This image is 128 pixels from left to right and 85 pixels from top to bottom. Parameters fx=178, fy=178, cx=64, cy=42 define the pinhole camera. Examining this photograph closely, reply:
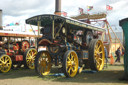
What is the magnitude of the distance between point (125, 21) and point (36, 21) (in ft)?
12.3

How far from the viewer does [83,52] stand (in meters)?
8.09

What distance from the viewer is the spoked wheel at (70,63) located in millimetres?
6693

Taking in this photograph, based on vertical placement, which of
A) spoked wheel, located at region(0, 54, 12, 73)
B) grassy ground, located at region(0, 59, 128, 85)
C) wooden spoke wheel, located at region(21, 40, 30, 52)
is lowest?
grassy ground, located at region(0, 59, 128, 85)

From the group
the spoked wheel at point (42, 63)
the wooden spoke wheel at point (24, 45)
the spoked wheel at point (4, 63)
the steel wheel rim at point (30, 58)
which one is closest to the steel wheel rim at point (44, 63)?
the spoked wheel at point (42, 63)

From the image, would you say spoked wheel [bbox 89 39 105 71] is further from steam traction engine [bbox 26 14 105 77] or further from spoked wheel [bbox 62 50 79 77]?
spoked wheel [bbox 62 50 79 77]

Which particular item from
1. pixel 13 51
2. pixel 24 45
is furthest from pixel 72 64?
pixel 24 45

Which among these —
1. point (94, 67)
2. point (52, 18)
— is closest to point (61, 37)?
point (52, 18)

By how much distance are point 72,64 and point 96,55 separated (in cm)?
201

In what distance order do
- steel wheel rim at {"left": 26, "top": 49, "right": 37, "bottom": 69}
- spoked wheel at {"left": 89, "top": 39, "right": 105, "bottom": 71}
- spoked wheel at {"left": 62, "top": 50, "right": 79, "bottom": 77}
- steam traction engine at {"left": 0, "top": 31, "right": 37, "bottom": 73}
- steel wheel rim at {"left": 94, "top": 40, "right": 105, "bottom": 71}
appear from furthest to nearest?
1. steel wheel rim at {"left": 26, "top": 49, "right": 37, "bottom": 69}
2. steam traction engine at {"left": 0, "top": 31, "right": 37, "bottom": 73}
3. steel wheel rim at {"left": 94, "top": 40, "right": 105, "bottom": 71}
4. spoked wheel at {"left": 89, "top": 39, "right": 105, "bottom": 71}
5. spoked wheel at {"left": 62, "top": 50, "right": 79, "bottom": 77}

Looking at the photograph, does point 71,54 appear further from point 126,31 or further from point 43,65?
point 126,31

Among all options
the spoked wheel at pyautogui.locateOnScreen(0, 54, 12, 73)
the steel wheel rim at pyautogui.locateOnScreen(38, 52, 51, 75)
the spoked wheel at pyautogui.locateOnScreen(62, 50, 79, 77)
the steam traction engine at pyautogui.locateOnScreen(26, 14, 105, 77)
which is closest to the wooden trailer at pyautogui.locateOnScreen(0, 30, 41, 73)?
the spoked wheel at pyautogui.locateOnScreen(0, 54, 12, 73)

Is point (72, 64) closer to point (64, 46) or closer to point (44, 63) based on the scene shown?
point (64, 46)

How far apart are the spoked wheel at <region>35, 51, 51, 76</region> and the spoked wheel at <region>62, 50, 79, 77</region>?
1149 mm

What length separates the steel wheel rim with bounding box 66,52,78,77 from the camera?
700cm
